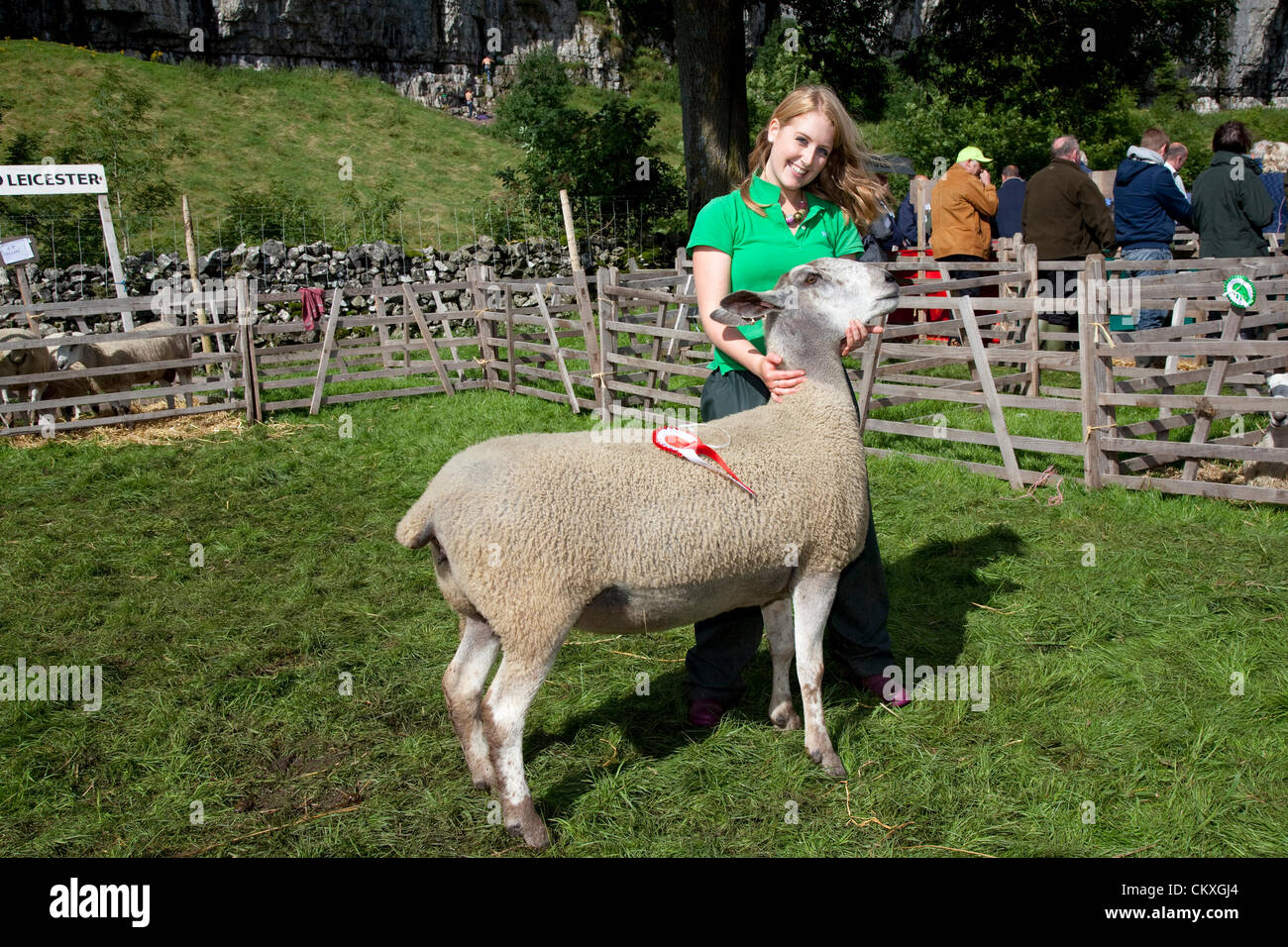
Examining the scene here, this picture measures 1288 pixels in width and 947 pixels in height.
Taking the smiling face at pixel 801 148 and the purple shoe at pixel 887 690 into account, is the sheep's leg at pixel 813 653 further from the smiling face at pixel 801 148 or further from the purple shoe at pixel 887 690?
the smiling face at pixel 801 148

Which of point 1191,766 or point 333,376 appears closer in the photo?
point 1191,766

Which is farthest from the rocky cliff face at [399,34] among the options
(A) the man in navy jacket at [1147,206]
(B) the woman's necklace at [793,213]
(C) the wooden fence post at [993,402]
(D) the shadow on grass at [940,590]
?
(B) the woman's necklace at [793,213]

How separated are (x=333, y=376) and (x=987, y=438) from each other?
740 cm

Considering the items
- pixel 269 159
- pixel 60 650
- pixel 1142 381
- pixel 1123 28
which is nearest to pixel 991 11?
pixel 1123 28

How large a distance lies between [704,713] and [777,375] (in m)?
1.34

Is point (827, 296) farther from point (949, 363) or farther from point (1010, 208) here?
point (1010, 208)

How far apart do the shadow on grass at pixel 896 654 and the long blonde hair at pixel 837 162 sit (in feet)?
6.30

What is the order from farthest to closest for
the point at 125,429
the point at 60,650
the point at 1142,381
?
the point at 125,429, the point at 1142,381, the point at 60,650

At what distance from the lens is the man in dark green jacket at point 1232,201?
8648 millimetres

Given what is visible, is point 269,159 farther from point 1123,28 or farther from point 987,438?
point 987,438

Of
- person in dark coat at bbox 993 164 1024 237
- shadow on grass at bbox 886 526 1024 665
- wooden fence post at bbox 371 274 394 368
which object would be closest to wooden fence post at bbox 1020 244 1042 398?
person in dark coat at bbox 993 164 1024 237

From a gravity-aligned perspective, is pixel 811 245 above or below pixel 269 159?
below

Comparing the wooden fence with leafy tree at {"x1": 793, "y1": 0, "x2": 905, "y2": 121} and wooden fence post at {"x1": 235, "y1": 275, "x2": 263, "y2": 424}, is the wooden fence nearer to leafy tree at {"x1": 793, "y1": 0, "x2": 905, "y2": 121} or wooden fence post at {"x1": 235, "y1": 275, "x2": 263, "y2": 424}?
wooden fence post at {"x1": 235, "y1": 275, "x2": 263, "y2": 424}

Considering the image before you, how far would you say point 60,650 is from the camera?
4504 mm
